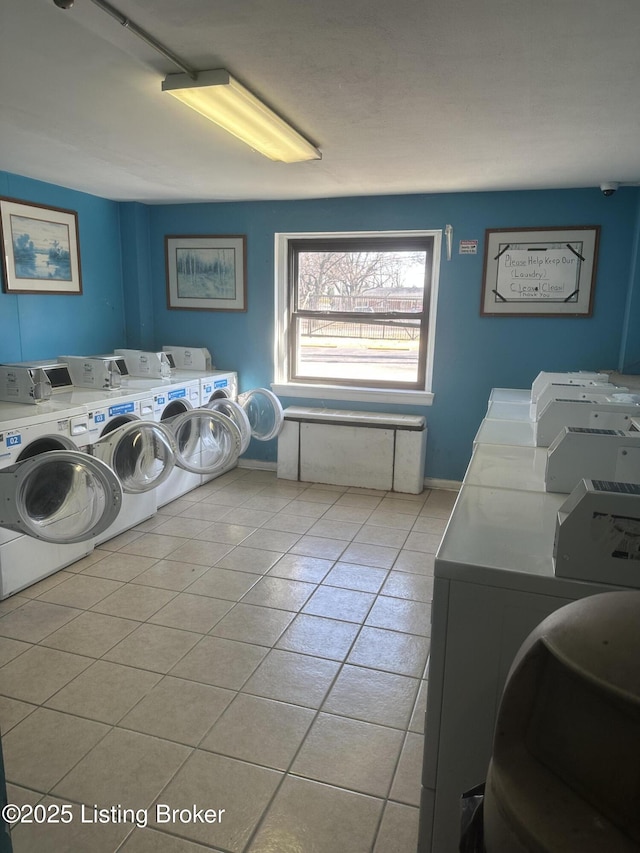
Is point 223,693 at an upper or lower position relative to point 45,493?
lower

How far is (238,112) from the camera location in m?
2.61

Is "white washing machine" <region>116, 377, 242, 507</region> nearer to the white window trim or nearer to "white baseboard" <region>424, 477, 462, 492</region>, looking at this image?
the white window trim

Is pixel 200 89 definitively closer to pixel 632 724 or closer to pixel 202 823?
pixel 632 724

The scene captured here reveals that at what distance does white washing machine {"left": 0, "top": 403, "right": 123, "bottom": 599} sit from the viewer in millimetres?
2934

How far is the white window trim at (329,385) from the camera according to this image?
16.3 ft

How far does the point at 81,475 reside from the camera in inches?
128

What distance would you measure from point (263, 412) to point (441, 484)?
1.85 metres

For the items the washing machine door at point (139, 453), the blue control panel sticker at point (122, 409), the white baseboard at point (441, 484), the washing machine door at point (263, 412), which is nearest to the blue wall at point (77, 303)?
the blue control panel sticker at point (122, 409)

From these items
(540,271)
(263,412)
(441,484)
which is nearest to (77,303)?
(263,412)

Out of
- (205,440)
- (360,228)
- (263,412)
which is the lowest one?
(205,440)

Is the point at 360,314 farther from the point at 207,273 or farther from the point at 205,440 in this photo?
the point at 205,440

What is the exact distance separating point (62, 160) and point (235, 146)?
51.4 inches

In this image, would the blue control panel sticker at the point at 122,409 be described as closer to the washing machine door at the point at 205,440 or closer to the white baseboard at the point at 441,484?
the washing machine door at the point at 205,440

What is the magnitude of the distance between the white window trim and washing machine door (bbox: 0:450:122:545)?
8.37ft
